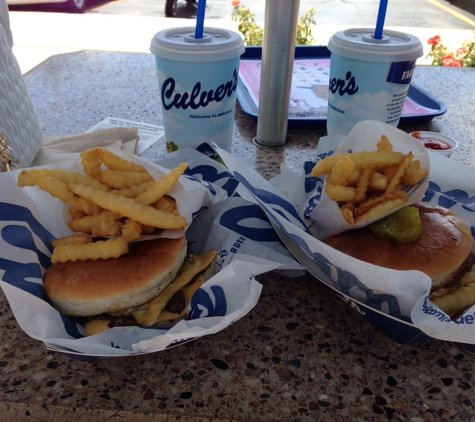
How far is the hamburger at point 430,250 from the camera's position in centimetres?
89

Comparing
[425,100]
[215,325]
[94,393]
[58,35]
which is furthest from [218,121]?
[58,35]

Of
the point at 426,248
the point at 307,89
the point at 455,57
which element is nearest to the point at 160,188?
the point at 426,248

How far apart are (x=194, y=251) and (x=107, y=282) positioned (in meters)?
0.27

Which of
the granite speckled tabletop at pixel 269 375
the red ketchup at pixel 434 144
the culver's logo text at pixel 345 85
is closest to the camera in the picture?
the granite speckled tabletop at pixel 269 375

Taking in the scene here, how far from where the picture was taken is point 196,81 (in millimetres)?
1215

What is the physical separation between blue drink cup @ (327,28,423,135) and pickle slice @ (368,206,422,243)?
51 cm

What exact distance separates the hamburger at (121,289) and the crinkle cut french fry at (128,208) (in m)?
0.06

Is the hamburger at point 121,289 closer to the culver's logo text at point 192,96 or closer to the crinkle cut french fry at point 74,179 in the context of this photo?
the crinkle cut french fry at point 74,179

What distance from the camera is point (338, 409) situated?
0.75 m

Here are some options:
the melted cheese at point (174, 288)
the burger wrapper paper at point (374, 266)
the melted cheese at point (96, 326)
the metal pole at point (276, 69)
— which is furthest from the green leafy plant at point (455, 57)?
the melted cheese at point (96, 326)

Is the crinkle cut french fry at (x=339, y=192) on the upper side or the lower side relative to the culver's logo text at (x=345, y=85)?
lower

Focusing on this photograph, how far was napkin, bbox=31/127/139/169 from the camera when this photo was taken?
1.43 metres

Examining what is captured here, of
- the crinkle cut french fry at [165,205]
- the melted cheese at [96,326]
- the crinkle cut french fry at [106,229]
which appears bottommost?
the melted cheese at [96,326]

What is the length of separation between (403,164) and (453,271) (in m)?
0.24
